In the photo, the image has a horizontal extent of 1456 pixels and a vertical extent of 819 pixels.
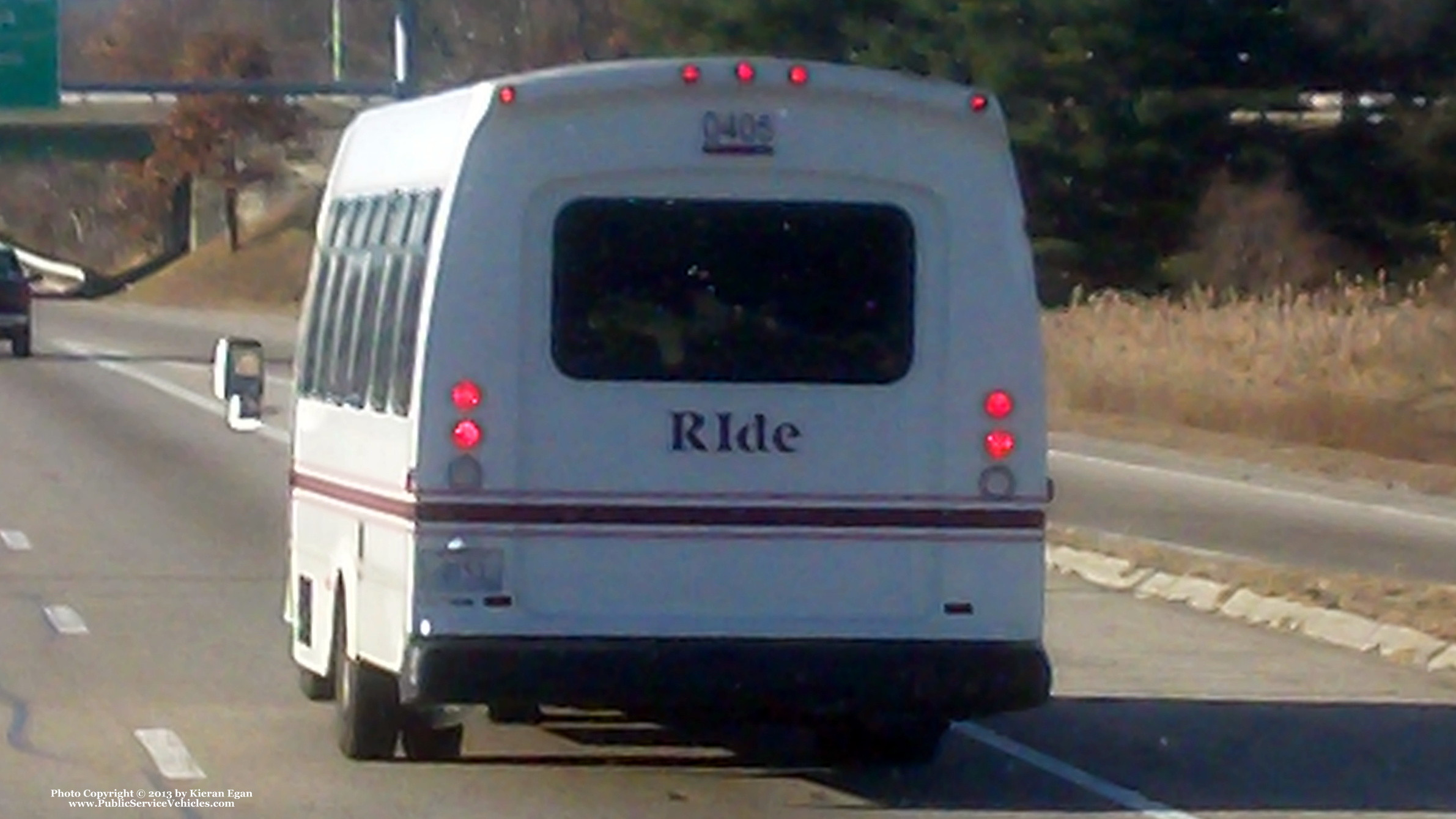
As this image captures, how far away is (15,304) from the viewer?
157ft

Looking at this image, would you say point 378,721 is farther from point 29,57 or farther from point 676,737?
point 29,57

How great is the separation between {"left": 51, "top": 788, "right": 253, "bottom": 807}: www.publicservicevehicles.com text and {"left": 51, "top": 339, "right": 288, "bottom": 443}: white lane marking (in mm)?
19748

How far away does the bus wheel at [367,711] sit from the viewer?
1096 centimetres

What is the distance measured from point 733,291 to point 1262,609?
656 centimetres

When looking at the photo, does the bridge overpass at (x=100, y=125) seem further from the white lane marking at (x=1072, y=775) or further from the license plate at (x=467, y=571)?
the license plate at (x=467, y=571)

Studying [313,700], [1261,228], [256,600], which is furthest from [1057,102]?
[313,700]

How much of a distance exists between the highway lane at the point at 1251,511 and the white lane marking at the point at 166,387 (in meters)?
8.05

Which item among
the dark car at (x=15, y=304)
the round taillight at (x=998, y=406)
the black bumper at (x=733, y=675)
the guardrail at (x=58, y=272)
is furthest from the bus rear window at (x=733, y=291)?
the guardrail at (x=58, y=272)

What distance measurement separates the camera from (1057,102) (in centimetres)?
6053

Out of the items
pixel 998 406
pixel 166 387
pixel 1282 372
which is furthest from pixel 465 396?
pixel 166 387

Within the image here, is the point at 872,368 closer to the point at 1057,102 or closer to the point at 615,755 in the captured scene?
the point at 615,755

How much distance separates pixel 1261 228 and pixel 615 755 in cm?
4792

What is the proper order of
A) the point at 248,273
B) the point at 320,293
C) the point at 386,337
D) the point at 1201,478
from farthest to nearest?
the point at 248,273, the point at 1201,478, the point at 320,293, the point at 386,337

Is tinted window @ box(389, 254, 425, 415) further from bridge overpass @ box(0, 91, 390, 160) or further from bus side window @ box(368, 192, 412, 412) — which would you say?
bridge overpass @ box(0, 91, 390, 160)
